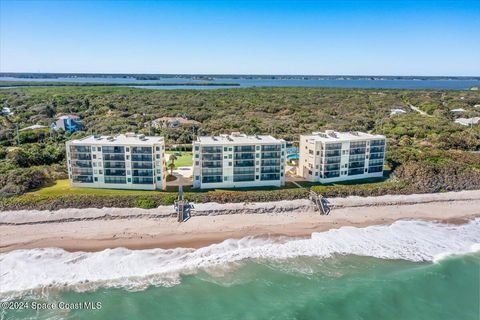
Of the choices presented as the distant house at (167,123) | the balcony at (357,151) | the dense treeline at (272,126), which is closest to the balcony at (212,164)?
the balcony at (357,151)

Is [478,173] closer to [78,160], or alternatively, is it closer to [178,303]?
[178,303]

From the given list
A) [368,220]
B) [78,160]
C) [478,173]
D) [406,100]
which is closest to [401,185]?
[368,220]

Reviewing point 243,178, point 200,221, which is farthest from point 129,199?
point 243,178

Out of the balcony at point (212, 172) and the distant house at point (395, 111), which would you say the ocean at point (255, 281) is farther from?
the distant house at point (395, 111)

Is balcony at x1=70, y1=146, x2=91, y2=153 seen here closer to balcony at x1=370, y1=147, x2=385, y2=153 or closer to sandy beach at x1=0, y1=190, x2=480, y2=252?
sandy beach at x1=0, y1=190, x2=480, y2=252

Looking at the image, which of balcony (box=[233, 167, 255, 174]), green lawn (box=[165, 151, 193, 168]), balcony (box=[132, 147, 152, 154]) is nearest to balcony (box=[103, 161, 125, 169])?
balcony (box=[132, 147, 152, 154])
